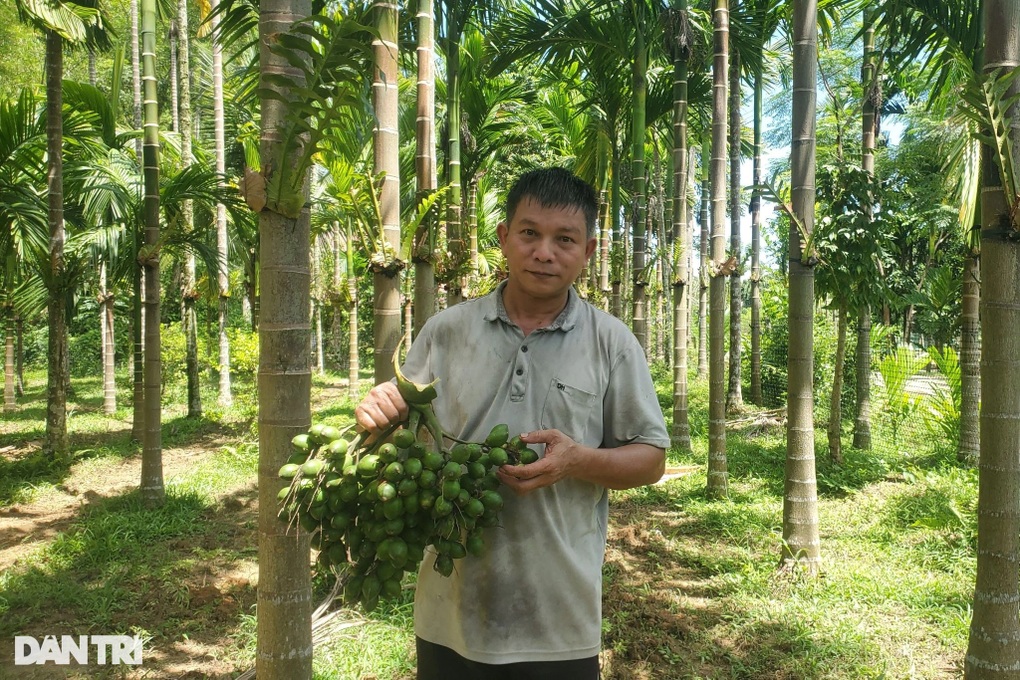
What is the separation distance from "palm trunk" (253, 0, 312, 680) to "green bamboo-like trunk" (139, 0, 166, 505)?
5.18 meters

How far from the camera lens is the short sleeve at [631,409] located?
178cm

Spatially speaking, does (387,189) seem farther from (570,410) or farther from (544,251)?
(570,410)

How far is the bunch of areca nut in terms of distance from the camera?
4.88 feet

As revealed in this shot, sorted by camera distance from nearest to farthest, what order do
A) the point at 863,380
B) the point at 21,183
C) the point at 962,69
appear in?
1. the point at 962,69
2. the point at 21,183
3. the point at 863,380

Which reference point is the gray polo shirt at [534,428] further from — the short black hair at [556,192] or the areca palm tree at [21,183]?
the areca palm tree at [21,183]

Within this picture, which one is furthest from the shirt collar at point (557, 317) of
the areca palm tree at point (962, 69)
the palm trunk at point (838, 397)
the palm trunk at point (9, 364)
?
the palm trunk at point (9, 364)

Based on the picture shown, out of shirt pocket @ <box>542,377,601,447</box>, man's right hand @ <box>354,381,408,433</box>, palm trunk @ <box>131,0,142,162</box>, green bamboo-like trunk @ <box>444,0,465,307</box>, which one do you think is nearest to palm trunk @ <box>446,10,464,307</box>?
green bamboo-like trunk @ <box>444,0,465,307</box>

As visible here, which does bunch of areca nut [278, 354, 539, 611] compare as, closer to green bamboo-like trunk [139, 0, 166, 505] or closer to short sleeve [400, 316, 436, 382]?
short sleeve [400, 316, 436, 382]

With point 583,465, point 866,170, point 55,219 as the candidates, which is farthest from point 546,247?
point 866,170

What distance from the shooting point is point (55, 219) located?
23.6 ft

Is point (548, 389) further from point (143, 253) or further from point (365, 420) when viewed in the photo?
point (143, 253)

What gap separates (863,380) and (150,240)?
844 cm

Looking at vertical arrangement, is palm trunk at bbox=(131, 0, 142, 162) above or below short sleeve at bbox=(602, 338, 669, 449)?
above

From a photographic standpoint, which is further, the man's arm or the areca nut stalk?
the areca nut stalk
